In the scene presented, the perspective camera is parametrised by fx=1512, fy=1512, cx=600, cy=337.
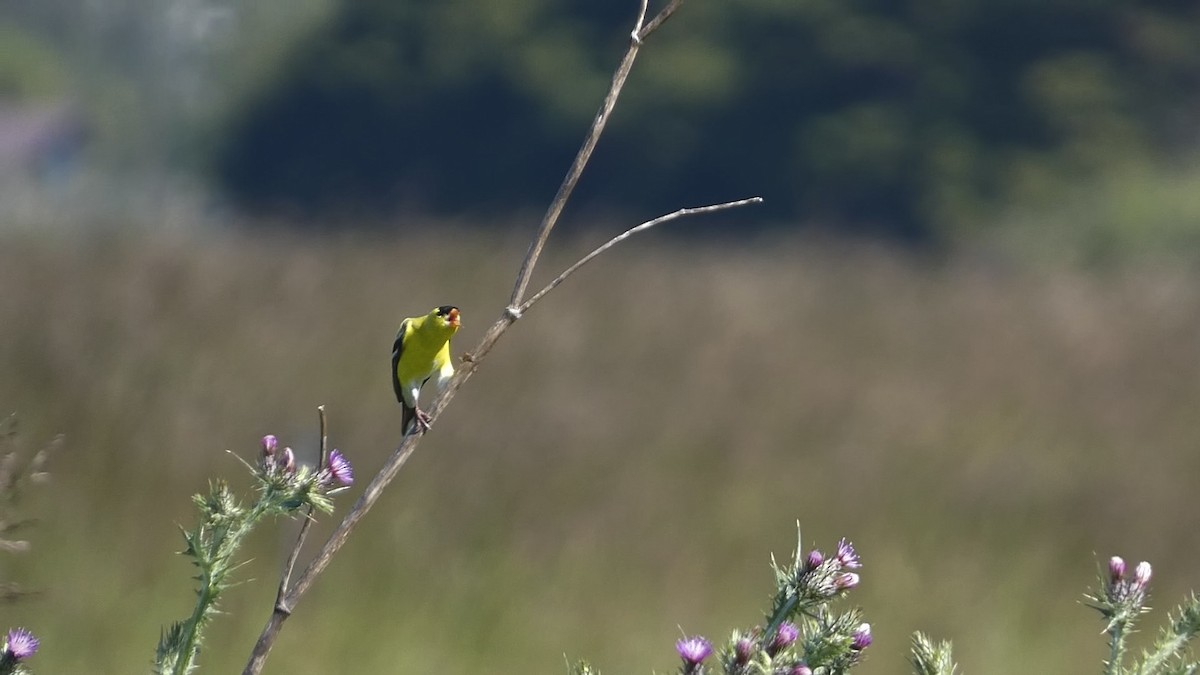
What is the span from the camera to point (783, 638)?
57.9 inches

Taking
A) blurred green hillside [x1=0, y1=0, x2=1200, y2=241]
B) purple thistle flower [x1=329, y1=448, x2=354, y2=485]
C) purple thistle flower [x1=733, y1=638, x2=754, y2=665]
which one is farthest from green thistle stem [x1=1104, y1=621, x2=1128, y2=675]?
blurred green hillside [x1=0, y1=0, x2=1200, y2=241]

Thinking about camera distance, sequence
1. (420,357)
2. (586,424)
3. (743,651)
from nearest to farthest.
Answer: (743,651), (420,357), (586,424)

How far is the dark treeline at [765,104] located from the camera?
29.1 meters

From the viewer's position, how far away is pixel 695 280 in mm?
9031

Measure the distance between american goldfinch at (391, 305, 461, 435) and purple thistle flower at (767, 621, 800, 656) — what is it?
70.0 inches

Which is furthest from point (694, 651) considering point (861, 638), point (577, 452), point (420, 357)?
point (577, 452)

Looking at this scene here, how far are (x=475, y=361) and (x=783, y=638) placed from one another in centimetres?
40

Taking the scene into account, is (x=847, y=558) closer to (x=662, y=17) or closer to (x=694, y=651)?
(x=694, y=651)

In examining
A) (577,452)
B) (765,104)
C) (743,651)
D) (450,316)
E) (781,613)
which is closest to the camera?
(743,651)

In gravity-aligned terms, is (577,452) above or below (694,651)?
above

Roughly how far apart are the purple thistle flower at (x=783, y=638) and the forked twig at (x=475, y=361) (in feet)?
1.29

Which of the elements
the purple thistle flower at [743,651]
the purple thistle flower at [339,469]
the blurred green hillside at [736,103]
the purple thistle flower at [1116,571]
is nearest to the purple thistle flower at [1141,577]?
the purple thistle flower at [1116,571]

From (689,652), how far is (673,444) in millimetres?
5048

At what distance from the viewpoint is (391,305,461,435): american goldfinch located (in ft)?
10.6
